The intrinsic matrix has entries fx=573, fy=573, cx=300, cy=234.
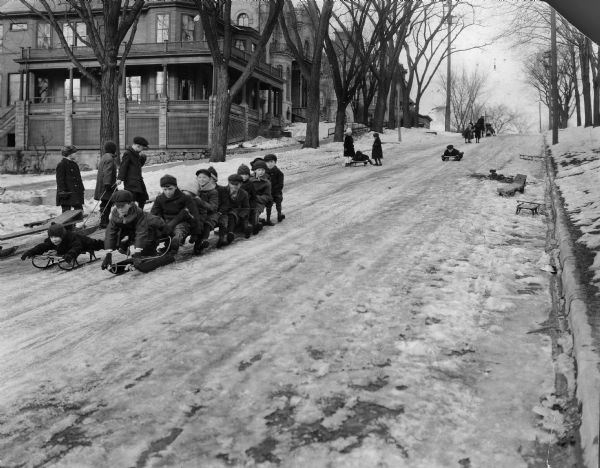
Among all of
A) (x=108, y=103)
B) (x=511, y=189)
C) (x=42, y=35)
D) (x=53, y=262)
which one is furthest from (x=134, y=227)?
(x=42, y=35)

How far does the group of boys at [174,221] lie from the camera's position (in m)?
7.73

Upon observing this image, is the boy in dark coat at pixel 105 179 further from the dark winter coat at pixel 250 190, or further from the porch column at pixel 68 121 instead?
the porch column at pixel 68 121

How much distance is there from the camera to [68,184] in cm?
1090

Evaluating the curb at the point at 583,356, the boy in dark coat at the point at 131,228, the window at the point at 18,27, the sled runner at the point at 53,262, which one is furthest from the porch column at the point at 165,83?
the curb at the point at 583,356

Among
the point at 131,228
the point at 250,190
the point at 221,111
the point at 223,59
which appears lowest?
the point at 131,228

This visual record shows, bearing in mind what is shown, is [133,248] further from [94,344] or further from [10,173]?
[10,173]

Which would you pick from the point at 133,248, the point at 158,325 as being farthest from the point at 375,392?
the point at 133,248

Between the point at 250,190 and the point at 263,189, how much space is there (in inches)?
13.9

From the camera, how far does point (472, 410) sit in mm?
3668

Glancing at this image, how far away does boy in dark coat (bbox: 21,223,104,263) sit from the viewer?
791 cm

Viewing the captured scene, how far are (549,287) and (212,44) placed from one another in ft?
57.5

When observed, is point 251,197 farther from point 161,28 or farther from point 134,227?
point 161,28

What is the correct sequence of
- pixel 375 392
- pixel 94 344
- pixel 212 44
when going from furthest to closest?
pixel 212 44 < pixel 94 344 < pixel 375 392

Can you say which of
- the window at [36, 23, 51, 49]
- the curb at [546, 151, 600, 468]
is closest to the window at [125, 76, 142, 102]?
the window at [36, 23, 51, 49]
